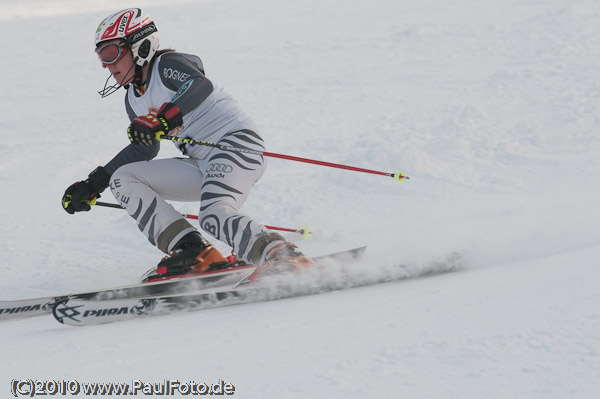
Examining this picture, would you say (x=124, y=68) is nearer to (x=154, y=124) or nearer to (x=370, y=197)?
(x=154, y=124)

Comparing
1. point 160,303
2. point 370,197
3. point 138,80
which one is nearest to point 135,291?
point 160,303

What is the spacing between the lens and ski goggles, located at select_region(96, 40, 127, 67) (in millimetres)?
4266

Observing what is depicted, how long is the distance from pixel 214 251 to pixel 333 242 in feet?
4.20

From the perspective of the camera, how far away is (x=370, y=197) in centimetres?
657

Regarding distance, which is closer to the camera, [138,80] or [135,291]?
[135,291]

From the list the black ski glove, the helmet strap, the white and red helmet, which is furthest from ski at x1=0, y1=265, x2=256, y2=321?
the white and red helmet

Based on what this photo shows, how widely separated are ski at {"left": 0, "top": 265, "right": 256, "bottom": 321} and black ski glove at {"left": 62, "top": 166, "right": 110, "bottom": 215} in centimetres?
75

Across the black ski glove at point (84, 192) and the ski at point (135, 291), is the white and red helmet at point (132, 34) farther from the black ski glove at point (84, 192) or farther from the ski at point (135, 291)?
the ski at point (135, 291)

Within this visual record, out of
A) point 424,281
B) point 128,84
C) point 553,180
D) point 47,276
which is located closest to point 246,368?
point 424,281

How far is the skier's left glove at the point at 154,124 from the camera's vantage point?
3895 mm

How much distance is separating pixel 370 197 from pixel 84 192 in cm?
286

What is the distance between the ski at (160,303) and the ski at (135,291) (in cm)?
13

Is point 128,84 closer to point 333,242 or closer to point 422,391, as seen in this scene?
point 333,242

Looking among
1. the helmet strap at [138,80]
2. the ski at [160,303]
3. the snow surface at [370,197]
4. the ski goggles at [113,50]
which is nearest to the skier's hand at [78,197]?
the snow surface at [370,197]
